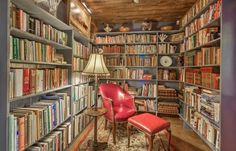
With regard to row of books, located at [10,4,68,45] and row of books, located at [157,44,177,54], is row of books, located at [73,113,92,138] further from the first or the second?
row of books, located at [157,44,177,54]

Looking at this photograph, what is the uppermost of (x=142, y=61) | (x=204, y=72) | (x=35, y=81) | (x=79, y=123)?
(x=142, y=61)

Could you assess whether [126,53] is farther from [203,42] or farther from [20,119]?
[20,119]

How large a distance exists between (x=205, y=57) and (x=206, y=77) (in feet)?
1.02

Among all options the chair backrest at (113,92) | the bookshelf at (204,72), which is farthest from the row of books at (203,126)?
the chair backrest at (113,92)

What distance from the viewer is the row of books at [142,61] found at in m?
4.01

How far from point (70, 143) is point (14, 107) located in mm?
1080

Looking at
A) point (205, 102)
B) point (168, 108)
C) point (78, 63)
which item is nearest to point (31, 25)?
point (78, 63)

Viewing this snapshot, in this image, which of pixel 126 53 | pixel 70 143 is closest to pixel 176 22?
pixel 126 53

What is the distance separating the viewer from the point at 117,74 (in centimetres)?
418

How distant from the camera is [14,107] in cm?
173

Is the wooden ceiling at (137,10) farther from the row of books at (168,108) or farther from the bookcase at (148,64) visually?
the row of books at (168,108)

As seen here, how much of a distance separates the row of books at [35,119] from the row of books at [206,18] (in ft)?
7.52

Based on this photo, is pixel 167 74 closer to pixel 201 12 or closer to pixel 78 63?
pixel 201 12

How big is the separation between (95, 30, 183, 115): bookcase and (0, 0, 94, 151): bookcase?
1430 millimetres
